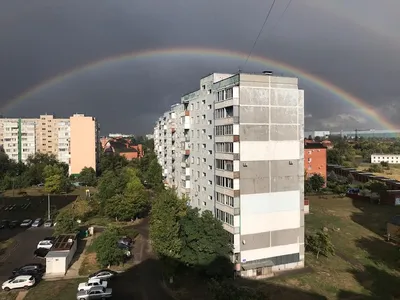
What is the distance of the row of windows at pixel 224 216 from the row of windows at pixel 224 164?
2468 millimetres

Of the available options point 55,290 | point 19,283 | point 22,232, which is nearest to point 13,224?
point 22,232

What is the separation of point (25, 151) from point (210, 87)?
6425cm

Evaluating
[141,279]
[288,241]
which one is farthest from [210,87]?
[141,279]

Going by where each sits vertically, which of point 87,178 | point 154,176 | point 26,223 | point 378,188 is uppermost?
point 154,176

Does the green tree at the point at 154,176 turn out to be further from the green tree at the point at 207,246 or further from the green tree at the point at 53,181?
the green tree at the point at 207,246

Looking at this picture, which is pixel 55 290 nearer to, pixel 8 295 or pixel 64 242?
pixel 8 295

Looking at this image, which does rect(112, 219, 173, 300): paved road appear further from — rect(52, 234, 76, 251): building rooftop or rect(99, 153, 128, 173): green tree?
rect(99, 153, 128, 173): green tree

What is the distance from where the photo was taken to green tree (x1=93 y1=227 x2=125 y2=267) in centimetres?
1847

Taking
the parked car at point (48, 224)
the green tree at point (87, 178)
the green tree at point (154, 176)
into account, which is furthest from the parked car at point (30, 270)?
the green tree at point (87, 178)

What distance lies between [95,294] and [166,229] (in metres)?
4.26

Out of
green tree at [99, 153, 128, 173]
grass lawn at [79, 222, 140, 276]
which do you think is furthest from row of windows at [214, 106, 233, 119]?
green tree at [99, 153, 128, 173]

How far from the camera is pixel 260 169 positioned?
60.5 ft

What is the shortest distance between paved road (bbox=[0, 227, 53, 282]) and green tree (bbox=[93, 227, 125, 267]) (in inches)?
164

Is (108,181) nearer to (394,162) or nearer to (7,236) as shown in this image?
(7,236)
